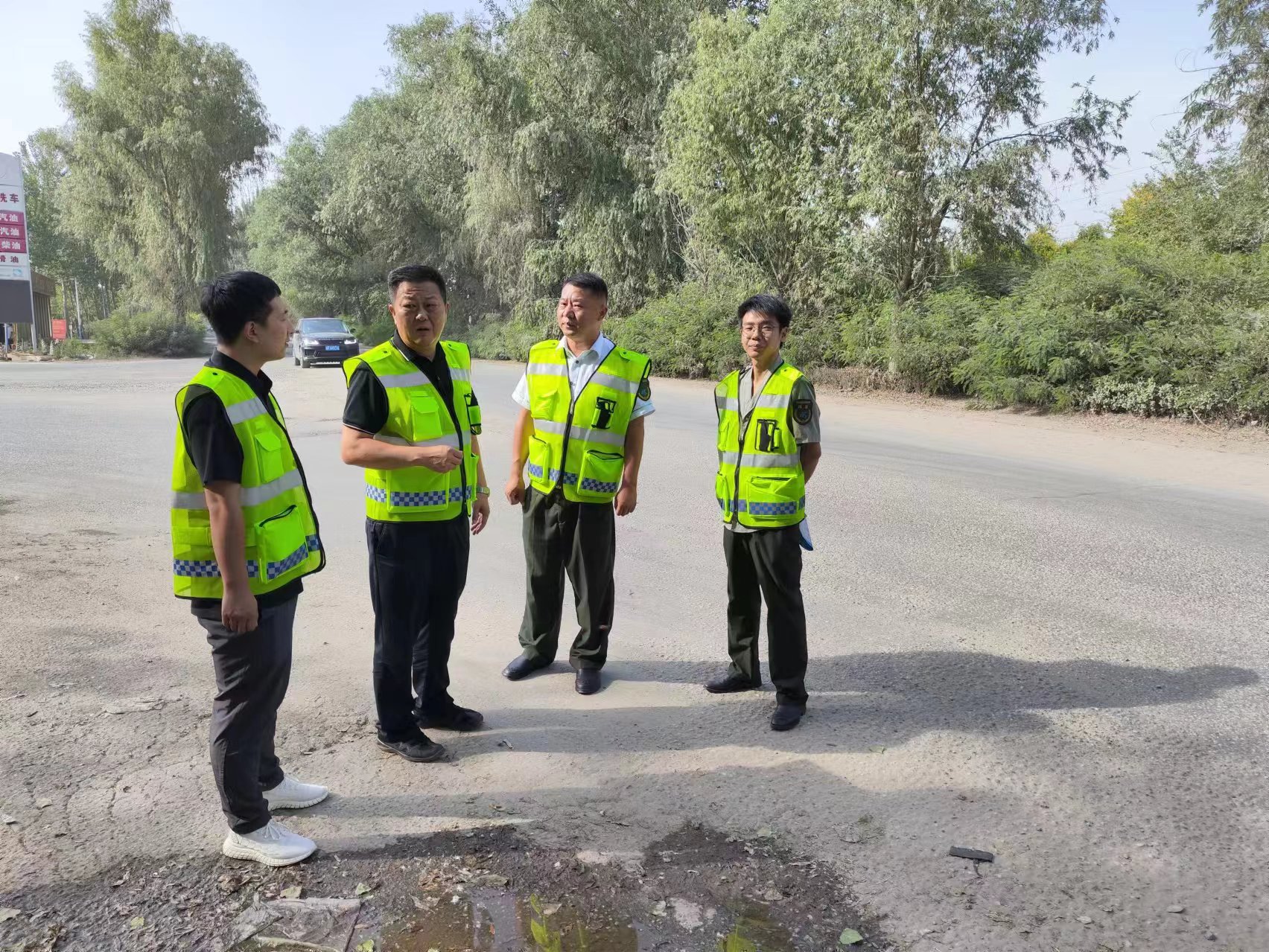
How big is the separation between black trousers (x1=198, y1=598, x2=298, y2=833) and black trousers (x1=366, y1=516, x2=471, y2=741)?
68 centimetres

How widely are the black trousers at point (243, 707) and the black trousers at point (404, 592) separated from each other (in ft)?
2.23

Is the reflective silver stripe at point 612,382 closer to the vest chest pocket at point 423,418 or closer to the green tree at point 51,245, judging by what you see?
the vest chest pocket at point 423,418

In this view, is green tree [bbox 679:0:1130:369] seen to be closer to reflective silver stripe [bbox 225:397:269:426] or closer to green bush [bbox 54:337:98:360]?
reflective silver stripe [bbox 225:397:269:426]

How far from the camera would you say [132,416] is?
1488cm

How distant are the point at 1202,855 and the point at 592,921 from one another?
2.03 m

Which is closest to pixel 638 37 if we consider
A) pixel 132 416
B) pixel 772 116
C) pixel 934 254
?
pixel 772 116

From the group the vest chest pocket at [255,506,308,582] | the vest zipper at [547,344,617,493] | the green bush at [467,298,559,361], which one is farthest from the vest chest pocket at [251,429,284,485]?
the green bush at [467,298,559,361]

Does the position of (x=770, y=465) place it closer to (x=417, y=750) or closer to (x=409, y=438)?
(x=409, y=438)

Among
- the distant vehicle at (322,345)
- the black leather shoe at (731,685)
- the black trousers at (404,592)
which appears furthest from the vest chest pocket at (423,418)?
the distant vehicle at (322,345)

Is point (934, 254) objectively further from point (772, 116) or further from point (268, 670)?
point (268, 670)

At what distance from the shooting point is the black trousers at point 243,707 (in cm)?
298

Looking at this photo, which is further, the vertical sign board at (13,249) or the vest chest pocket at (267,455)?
the vertical sign board at (13,249)

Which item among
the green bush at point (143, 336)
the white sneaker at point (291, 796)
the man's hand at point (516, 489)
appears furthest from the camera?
the green bush at point (143, 336)

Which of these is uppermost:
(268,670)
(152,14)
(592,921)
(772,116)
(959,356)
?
(152,14)
